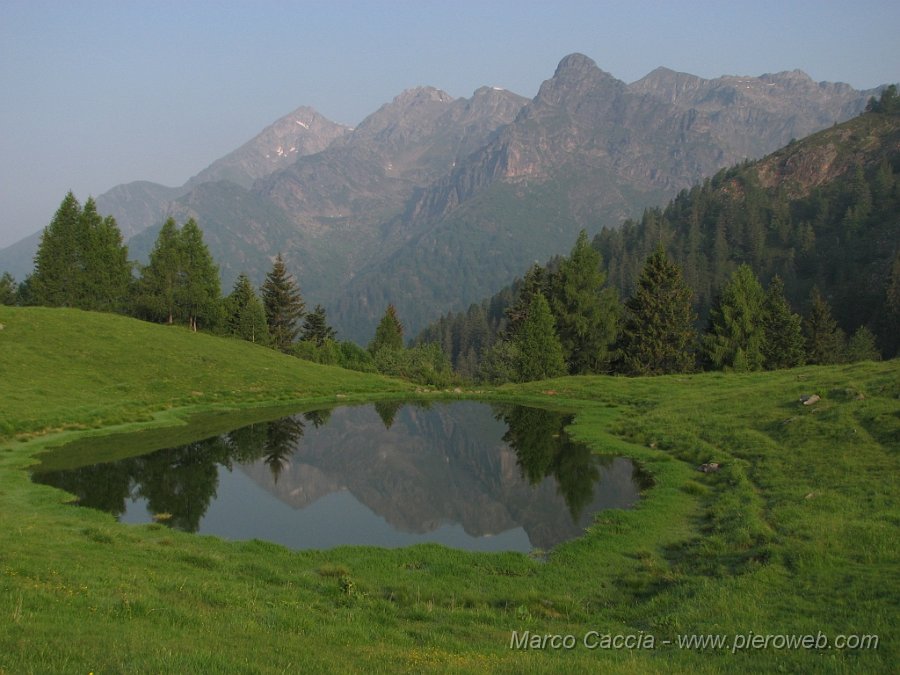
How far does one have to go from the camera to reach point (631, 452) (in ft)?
113

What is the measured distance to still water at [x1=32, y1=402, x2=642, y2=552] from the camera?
78.1ft

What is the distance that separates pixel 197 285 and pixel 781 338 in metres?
80.6

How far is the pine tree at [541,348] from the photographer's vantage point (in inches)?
3002

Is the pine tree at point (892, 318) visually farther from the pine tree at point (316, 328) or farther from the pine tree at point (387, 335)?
the pine tree at point (316, 328)

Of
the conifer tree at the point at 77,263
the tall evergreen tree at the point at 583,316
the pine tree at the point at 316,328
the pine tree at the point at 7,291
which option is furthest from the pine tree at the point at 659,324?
the pine tree at the point at 7,291

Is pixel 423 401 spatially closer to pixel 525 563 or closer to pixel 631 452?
pixel 631 452

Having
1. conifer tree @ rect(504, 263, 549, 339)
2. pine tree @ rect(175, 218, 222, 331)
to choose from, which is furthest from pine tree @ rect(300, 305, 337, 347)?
conifer tree @ rect(504, 263, 549, 339)

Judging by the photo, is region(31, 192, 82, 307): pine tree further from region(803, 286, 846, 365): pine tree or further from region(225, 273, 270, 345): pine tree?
region(803, 286, 846, 365): pine tree

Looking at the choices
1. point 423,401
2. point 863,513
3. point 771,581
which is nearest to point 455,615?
point 771,581

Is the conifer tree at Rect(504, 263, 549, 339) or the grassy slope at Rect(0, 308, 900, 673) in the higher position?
the conifer tree at Rect(504, 263, 549, 339)

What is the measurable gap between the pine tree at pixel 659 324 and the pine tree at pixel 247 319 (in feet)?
172

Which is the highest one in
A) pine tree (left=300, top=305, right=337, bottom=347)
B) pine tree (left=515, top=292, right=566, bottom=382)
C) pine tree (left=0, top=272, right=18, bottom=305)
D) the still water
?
pine tree (left=0, top=272, right=18, bottom=305)

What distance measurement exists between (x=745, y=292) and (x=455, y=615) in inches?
3022

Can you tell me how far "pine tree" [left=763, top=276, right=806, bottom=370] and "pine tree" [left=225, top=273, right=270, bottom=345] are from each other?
7041 centimetres
